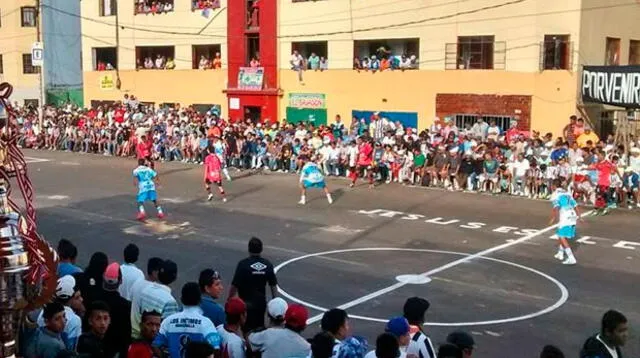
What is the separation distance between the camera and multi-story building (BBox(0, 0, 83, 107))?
52344 millimetres

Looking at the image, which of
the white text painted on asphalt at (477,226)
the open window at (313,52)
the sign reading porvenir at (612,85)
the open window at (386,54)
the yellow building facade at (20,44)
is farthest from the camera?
the yellow building facade at (20,44)

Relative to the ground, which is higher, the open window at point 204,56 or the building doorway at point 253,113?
the open window at point 204,56

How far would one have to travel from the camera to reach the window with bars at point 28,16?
5247 centimetres

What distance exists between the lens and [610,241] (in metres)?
16.6

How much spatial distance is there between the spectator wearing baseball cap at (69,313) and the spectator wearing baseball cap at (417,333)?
2.81 metres

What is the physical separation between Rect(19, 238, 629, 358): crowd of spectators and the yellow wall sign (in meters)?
38.1

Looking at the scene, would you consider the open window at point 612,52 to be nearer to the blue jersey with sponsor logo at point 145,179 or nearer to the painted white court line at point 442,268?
the painted white court line at point 442,268

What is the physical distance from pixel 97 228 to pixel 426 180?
11.2 m

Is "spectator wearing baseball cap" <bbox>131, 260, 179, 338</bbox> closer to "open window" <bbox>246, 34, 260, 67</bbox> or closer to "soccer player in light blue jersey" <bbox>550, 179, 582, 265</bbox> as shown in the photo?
"soccer player in light blue jersey" <bbox>550, 179, 582, 265</bbox>

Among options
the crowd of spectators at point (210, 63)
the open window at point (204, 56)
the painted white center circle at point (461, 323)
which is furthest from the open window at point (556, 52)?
the open window at point (204, 56)

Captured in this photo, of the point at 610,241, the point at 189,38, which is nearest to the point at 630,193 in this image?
the point at 610,241

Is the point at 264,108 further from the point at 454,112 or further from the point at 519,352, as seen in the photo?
the point at 519,352

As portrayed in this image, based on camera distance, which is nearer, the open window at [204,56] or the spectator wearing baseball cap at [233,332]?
the spectator wearing baseball cap at [233,332]

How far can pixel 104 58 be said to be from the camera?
151 feet
